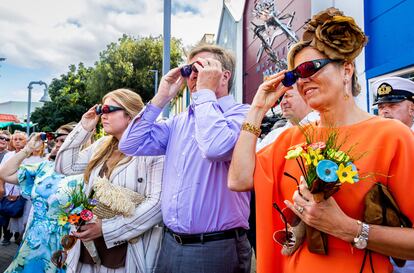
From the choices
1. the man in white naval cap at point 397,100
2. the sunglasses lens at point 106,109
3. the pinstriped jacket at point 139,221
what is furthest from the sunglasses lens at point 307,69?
the sunglasses lens at point 106,109

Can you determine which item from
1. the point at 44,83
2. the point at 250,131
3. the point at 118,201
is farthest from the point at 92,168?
the point at 44,83

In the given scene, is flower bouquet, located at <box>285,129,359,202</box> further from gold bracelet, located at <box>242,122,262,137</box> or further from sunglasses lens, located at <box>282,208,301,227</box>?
gold bracelet, located at <box>242,122,262,137</box>

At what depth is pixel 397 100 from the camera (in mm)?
2781

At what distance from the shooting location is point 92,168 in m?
2.93

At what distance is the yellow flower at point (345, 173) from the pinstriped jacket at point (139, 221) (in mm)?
1593

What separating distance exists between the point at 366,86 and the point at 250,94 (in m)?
6.92

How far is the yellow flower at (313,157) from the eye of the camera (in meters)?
1.20

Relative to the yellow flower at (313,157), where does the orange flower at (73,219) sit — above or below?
below

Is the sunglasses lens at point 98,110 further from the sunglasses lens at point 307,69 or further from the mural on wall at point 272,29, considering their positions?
the mural on wall at point 272,29

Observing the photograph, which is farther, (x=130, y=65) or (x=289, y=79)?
(x=130, y=65)

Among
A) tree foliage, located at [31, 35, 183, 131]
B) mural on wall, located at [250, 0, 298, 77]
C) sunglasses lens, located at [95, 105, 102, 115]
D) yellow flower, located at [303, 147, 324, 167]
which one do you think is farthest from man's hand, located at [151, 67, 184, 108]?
tree foliage, located at [31, 35, 183, 131]

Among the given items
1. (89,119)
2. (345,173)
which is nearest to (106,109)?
(89,119)

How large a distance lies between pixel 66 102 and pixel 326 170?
3099 cm

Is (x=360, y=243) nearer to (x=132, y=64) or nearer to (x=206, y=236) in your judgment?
(x=206, y=236)
